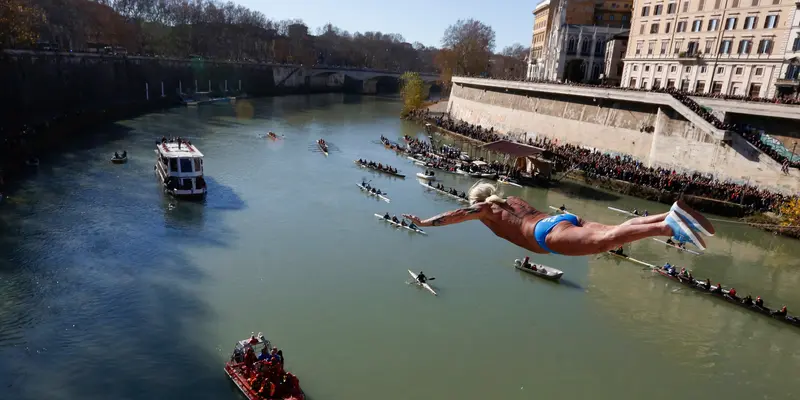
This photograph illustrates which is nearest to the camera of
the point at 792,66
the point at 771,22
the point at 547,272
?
the point at 547,272

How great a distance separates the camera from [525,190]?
122 feet

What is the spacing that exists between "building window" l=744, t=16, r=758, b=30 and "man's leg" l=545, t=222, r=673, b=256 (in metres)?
43.4

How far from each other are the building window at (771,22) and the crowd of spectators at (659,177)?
510 inches

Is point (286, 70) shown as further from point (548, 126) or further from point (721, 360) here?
point (721, 360)

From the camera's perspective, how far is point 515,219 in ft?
17.2

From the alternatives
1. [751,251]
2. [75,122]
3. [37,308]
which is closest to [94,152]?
[75,122]

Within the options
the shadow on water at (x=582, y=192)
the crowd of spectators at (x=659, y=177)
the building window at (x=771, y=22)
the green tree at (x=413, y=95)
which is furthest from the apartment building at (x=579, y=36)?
the shadow on water at (x=582, y=192)

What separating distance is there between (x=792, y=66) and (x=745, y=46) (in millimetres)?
4215

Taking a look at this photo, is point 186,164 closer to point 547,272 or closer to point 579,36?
point 547,272

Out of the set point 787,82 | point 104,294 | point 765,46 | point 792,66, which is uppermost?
point 765,46

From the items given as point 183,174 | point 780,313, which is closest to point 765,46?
point 780,313

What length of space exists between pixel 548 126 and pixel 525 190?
13704 mm

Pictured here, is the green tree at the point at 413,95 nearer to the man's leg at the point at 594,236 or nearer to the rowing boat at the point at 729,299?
the rowing boat at the point at 729,299

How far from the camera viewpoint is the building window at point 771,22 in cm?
3644
